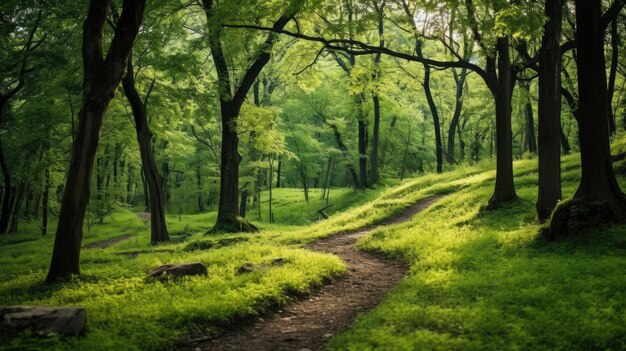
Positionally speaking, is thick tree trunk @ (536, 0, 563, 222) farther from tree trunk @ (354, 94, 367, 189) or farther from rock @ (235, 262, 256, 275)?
tree trunk @ (354, 94, 367, 189)

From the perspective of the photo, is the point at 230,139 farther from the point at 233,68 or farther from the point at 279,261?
the point at 279,261

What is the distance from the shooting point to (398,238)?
13.2 m

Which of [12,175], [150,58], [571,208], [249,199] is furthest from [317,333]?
[249,199]

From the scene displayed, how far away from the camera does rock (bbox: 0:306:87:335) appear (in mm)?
5531

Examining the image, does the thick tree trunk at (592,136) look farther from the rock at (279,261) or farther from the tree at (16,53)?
the tree at (16,53)

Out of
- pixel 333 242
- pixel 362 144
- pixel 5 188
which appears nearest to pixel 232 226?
pixel 333 242

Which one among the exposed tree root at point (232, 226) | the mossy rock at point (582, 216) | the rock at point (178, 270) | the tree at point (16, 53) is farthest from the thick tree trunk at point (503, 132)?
the tree at point (16, 53)

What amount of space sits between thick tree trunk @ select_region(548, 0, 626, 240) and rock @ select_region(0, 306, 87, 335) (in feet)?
29.9

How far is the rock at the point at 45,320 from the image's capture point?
5.53 metres

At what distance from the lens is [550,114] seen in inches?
447

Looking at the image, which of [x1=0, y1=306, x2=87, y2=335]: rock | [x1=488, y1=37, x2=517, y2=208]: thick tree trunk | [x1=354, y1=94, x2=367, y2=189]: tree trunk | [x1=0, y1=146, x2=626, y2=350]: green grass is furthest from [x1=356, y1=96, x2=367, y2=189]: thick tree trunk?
[x1=0, y1=306, x2=87, y2=335]: rock

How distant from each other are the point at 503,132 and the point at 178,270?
1123 cm

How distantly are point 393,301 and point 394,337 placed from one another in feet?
5.72

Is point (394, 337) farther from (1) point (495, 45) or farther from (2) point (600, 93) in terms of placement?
(1) point (495, 45)
